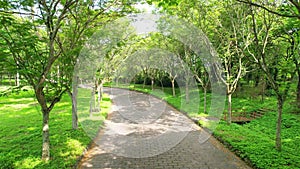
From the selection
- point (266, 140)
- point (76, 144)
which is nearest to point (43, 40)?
point (76, 144)

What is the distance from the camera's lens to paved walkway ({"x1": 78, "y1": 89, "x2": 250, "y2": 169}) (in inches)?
226

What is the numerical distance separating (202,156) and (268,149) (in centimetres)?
204

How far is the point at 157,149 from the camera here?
698cm

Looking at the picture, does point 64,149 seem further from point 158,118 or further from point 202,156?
point 158,118

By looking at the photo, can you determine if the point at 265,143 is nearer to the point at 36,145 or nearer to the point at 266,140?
the point at 266,140

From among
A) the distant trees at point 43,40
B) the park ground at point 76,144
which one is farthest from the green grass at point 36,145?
the distant trees at point 43,40

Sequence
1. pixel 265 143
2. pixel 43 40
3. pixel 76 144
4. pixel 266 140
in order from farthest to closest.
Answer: pixel 266 140
pixel 265 143
pixel 76 144
pixel 43 40

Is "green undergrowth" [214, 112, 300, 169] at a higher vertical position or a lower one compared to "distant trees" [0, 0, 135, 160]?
lower

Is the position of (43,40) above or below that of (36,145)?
above

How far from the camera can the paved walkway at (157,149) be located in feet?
18.9

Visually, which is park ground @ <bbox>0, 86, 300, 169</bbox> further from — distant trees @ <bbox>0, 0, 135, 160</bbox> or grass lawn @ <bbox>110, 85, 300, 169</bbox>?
distant trees @ <bbox>0, 0, 135, 160</bbox>

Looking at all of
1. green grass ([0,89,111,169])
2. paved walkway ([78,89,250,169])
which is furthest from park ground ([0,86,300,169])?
paved walkway ([78,89,250,169])

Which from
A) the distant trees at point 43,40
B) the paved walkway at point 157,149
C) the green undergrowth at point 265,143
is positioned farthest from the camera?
the paved walkway at point 157,149

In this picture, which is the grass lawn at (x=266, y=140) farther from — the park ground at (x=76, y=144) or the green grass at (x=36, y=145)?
the green grass at (x=36, y=145)
